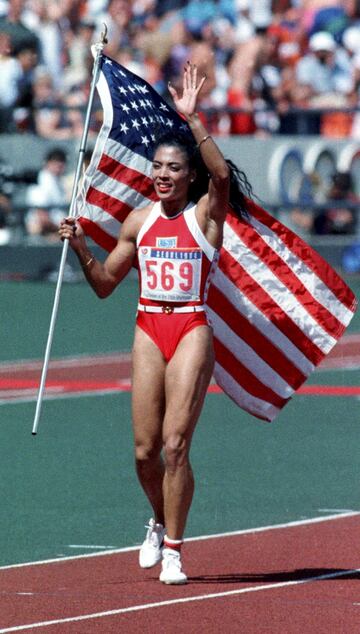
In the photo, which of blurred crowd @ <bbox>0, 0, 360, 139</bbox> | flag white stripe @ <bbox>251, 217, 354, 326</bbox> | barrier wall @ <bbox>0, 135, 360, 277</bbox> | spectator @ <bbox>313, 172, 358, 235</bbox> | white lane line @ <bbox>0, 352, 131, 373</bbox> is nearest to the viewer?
flag white stripe @ <bbox>251, 217, 354, 326</bbox>

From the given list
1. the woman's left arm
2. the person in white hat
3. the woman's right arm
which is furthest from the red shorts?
the person in white hat

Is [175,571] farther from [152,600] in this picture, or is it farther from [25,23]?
[25,23]

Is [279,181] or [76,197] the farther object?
[279,181]

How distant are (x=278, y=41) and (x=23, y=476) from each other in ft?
54.4

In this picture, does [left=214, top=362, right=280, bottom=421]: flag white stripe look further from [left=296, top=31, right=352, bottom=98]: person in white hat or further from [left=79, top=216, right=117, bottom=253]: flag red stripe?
[left=296, top=31, right=352, bottom=98]: person in white hat

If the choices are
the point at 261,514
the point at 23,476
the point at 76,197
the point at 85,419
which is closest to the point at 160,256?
the point at 76,197

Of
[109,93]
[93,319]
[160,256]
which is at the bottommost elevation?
[93,319]

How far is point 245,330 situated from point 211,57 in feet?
53.3

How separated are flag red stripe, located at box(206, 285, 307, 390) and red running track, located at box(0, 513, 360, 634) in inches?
38.4

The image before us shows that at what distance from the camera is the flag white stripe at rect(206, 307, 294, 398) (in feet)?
31.1

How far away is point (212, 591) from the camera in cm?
809

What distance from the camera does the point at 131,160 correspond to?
31.4 ft

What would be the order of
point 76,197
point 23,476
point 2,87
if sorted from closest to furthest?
point 76,197
point 23,476
point 2,87

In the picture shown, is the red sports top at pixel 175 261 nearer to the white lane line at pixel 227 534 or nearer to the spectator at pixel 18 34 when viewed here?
the white lane line at pixel 227 534
